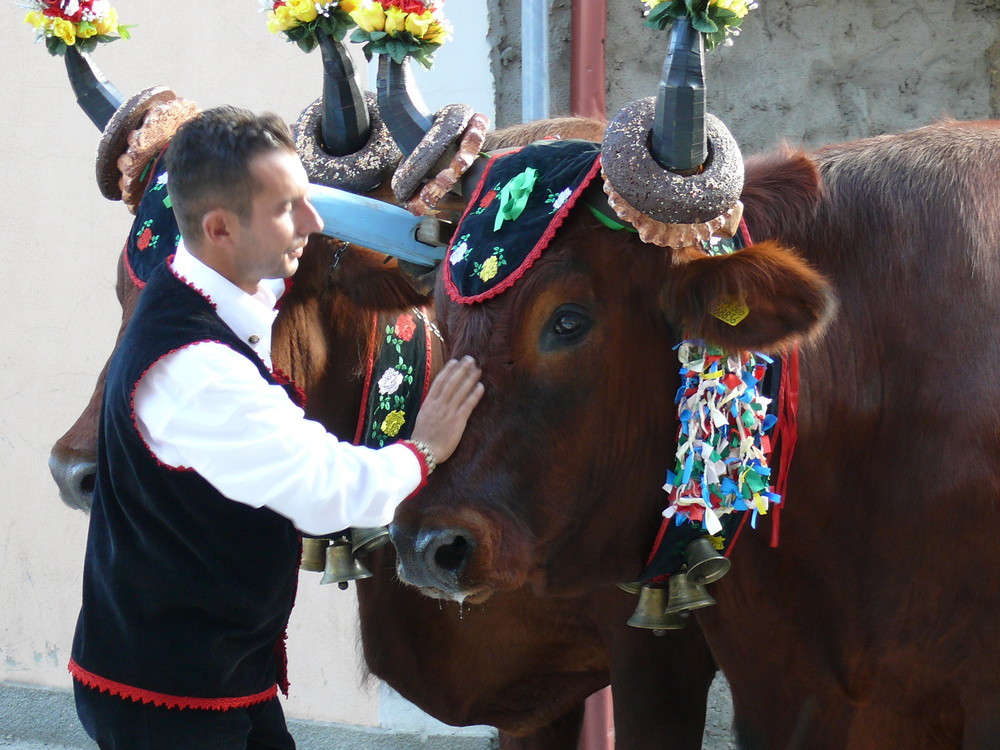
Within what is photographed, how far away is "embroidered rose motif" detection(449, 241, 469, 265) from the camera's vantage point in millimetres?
2357

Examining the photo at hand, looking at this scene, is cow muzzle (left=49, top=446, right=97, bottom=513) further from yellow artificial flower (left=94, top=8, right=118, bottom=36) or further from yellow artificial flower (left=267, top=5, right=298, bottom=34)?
yellow artificial flower (left=94, top=8, right=118, bottom=36)

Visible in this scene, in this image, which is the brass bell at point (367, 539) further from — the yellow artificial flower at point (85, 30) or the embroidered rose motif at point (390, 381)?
the yellow artificial flower at point (85, 30)

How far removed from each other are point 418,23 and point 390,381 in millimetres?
949

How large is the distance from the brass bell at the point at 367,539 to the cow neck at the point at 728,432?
3.14 ft

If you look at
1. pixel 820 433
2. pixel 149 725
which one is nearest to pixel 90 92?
pixel 149 725

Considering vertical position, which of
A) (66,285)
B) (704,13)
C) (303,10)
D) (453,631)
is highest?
(303,10)

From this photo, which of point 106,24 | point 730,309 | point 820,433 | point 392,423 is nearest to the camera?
point 730,309

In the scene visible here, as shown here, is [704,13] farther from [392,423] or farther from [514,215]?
[392,423]

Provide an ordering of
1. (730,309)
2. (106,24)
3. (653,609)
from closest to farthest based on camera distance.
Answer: (730,309) < (653,609) < (106,24)

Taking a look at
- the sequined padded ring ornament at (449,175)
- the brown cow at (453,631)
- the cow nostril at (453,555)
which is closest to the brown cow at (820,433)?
the cow nostril at (453,555)

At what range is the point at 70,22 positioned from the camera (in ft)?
10.9

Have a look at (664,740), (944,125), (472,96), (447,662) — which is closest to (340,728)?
(447,662)

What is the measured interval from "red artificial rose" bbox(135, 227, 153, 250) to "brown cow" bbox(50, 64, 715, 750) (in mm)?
127

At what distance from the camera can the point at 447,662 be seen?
3.47 meters
